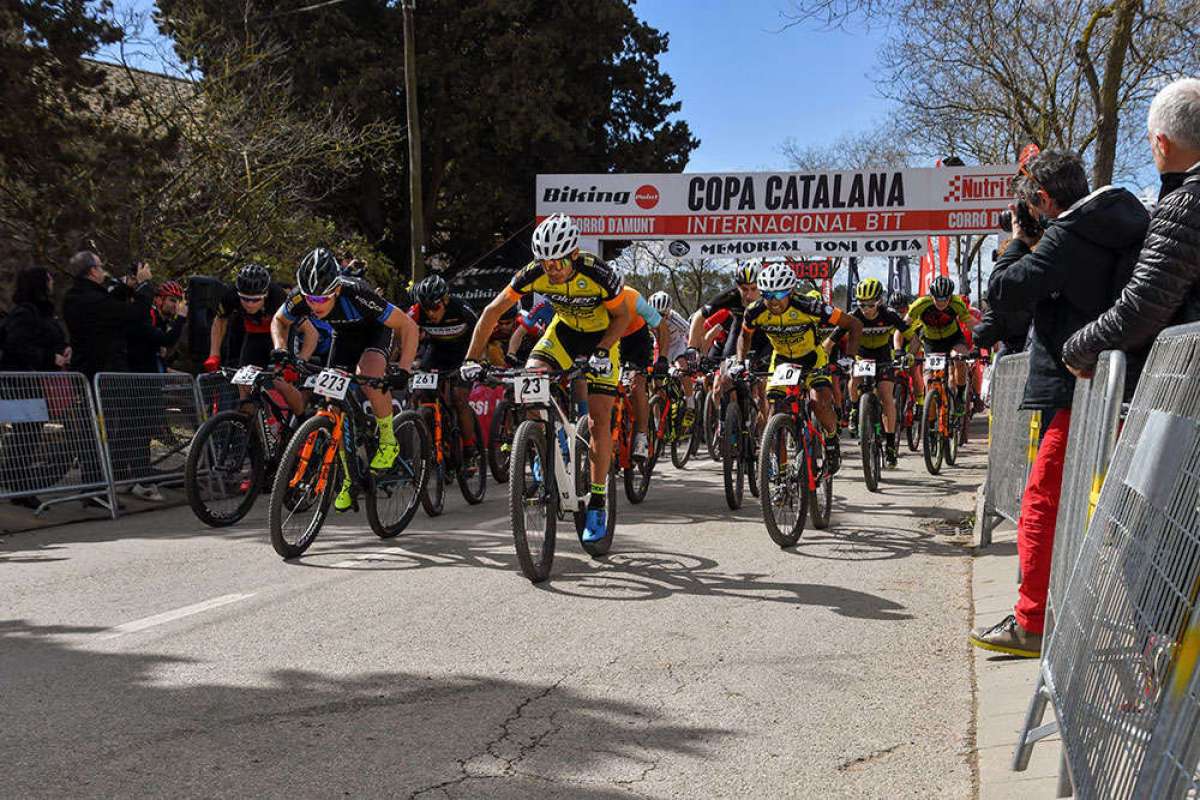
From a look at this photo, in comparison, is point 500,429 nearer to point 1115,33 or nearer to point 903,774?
point 903,774

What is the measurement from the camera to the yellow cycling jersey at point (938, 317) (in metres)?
14.4

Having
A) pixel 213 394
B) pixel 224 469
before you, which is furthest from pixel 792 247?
pixel 224 469

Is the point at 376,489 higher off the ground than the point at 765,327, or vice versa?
the point at 765,327

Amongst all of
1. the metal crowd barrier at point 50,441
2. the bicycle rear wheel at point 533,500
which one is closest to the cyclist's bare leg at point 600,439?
the bicycle rear wheel at point 533,500

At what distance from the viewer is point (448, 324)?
11516 millimetres

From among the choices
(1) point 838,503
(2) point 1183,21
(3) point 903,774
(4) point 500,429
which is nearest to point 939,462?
(1) point 838,503

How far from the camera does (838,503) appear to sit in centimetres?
1104

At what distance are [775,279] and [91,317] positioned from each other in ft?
19.5

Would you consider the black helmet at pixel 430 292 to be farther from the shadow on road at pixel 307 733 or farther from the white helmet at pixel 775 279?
the shadow on road at pixel 307 733

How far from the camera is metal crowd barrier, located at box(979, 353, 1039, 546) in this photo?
7324 millimetres

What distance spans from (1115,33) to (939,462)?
21.0 ft

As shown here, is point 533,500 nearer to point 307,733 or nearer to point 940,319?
point 307,733

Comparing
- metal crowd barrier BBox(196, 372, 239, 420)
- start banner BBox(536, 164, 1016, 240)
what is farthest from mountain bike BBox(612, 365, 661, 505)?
start banner BBox(536, 164, 1016, 240)

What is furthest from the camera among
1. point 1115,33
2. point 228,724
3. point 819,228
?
point 819,228
